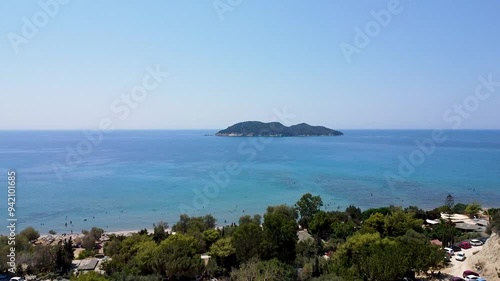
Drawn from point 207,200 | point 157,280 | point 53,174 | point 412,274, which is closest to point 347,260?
point 412,274

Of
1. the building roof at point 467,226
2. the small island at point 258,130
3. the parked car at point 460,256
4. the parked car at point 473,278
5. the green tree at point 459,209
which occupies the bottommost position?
the green tree at point 459,209

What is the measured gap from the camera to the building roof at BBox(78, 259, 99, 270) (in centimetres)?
1895

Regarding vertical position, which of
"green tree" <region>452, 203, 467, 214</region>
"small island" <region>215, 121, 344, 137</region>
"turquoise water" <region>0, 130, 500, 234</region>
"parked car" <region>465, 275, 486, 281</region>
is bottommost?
"turquoise water" <region>0, 130, 500, 234</region>

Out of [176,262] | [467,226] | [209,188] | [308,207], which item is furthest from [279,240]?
[209,188]

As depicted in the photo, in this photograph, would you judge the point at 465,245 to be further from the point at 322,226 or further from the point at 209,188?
the point at 209,188

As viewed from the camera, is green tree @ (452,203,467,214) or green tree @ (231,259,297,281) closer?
green tree @ (231,259,297,281)

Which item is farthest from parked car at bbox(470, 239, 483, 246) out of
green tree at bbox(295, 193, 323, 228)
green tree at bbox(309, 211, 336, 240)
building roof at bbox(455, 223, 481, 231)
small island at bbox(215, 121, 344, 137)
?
small island at bbox(215, 121, 344, 137)

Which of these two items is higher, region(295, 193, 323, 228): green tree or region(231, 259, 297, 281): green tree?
region(231, 259, 297, 281): green tree

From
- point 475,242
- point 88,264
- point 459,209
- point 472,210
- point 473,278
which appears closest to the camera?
point 473,278

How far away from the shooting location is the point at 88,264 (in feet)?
64.3

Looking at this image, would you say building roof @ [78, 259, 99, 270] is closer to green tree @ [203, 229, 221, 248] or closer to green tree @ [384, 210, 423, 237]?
green tree @ [203, 229, 221, 248]

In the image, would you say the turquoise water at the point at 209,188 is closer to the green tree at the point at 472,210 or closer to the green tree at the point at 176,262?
the green tree at the point at 472,210

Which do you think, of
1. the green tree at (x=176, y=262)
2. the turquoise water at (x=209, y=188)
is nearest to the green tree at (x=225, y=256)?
the green tree at (x=176, y=262)

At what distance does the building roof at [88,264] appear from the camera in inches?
746
